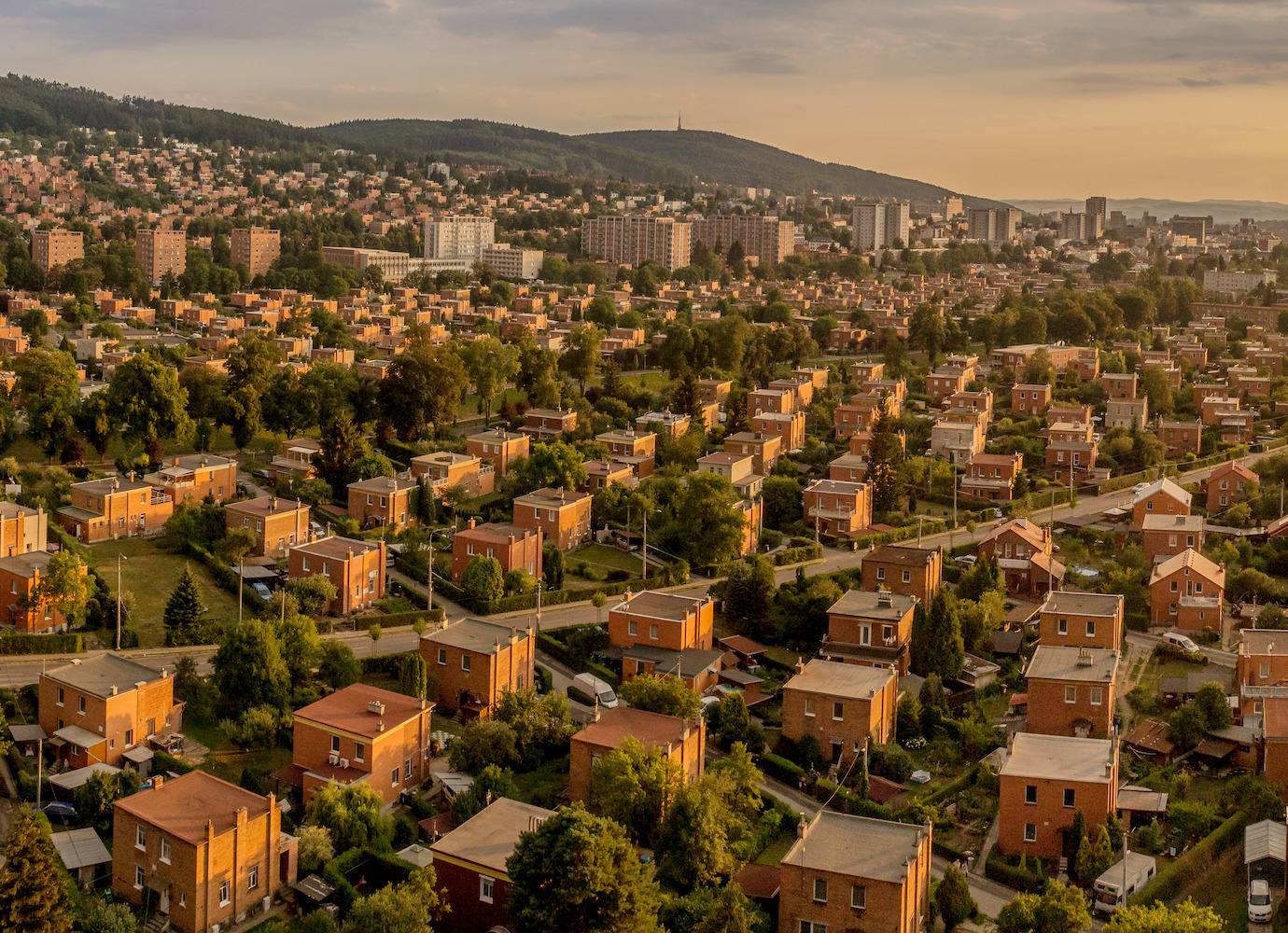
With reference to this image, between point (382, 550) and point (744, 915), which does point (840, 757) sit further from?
point (382, 550)

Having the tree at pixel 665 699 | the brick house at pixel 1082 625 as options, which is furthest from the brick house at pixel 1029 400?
the tree at pixel 665 699

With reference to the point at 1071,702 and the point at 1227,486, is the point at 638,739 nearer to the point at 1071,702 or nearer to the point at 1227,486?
the point at 1071,702

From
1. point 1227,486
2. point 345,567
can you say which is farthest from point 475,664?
point 1227,486

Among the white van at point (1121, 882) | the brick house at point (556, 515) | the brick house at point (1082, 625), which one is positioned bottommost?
the white van at point (1121, 882)

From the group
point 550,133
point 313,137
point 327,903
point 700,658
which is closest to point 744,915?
point 327,903

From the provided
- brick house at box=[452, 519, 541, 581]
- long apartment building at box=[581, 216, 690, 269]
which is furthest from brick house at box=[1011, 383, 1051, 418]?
long apartment building at box=[581, 216, 690, 269]

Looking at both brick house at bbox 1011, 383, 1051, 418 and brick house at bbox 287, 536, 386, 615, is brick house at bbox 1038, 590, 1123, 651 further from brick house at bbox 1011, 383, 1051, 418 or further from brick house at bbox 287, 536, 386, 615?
brick house at bbox 1011, 383, 1051, 418

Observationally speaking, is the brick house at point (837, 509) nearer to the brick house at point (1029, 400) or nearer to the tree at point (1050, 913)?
the brick house at point (1029, 400)
